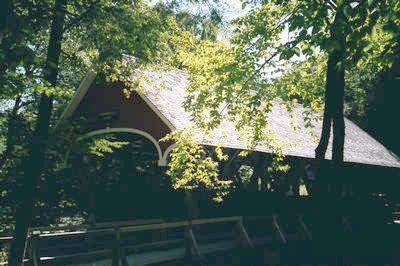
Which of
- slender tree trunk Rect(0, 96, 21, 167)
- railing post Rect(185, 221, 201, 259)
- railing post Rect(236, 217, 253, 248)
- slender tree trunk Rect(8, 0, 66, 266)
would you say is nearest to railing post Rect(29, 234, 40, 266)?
slender tree trunk Rect(8, 0, 66, 266)

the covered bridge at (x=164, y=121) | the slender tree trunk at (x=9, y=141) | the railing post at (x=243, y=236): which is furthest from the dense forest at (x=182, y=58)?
the railing post at (x=243, y=236)

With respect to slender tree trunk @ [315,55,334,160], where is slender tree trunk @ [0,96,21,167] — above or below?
below

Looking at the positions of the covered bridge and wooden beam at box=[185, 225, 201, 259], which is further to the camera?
the covered bridge

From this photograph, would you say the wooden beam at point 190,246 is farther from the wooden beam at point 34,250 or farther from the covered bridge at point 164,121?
the wooden beam at point 34,250

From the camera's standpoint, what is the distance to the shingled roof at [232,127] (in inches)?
464

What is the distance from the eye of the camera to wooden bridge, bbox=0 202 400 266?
830cm

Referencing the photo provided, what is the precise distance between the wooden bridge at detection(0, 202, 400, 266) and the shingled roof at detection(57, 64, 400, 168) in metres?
2.32

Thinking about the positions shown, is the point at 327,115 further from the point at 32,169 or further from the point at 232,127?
the point at 32,169

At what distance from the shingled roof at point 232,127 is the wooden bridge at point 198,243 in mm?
2324

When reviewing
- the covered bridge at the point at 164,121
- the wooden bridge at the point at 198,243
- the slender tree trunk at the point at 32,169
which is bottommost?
the wooden bridge at the point at 198,243

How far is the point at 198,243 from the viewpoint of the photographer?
11992 millimetres

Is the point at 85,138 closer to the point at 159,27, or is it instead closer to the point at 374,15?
the point at 159,27

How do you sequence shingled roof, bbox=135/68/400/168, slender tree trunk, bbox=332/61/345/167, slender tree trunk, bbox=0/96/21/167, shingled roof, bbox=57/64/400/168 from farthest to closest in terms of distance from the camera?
shingled roof, bbox=135/68/400/168 → shingled roof, bbox=57/64/400/168 → slender tree trunk, bbox=332/61/345/167 → slender tree trunk, bbox=0/96/21/167

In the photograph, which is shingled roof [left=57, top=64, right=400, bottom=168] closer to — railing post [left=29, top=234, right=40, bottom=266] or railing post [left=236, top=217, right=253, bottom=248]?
railing post [left=236, top=217, right=253, bottom=248]
